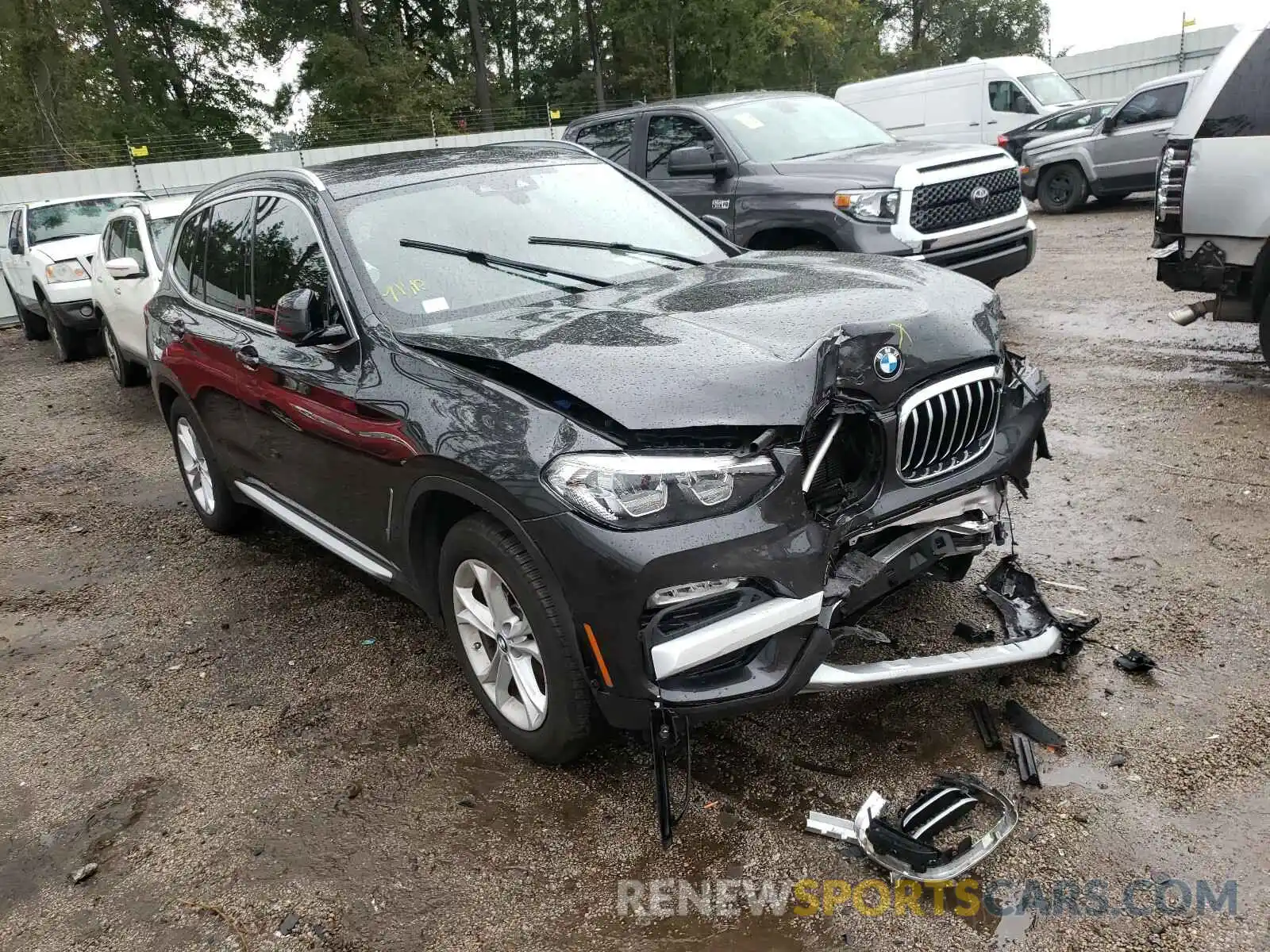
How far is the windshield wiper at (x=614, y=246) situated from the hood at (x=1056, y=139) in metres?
13.3

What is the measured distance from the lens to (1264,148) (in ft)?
17.7

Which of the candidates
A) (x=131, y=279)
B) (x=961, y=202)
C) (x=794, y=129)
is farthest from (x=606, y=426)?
(x=131, y=279)

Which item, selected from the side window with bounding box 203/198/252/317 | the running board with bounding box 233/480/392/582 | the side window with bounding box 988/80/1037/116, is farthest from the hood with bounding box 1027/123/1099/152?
the running board with bounding box 233/480/392/582

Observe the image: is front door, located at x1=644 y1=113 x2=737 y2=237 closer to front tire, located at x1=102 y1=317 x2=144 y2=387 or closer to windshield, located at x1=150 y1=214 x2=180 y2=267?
windshield, located at x1=150 y1=214 x2=180 y2=267

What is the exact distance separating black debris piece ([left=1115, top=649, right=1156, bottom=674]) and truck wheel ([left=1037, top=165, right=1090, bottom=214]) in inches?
526

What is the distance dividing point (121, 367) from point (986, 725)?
9.28 metres

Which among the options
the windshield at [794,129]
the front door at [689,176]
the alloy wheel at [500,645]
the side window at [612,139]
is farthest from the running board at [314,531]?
the side window at [612,139]

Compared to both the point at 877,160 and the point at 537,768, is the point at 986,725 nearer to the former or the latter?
the point at 537,768

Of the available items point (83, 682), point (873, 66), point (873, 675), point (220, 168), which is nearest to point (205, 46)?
point (220, 168)

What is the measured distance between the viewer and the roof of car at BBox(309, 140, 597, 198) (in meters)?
3.87

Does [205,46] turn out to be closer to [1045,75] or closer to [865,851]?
[1045,75]

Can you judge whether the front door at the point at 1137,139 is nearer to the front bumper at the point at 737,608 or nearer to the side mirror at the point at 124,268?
the side mirror at the point at 124,268

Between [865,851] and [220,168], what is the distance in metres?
21.2

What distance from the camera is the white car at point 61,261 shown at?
11.1 meters
